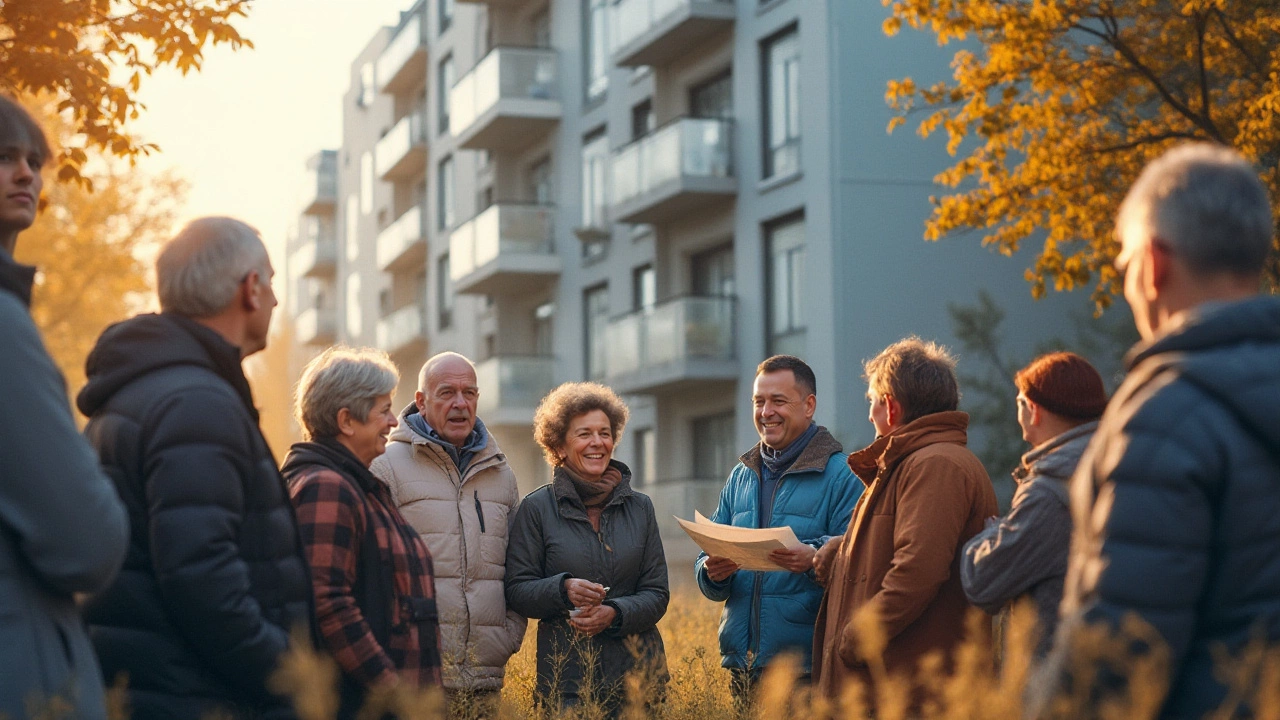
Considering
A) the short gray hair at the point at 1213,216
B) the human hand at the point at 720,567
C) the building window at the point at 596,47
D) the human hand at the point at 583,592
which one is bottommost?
the human hand at the point at 583,592

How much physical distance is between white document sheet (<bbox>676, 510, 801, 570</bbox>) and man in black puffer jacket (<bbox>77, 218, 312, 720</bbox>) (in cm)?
229

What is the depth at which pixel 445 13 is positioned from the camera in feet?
131

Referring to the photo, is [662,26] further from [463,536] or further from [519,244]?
[463,536]

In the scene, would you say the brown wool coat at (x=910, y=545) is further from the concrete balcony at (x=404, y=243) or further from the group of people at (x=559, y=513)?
the concrete balcony at (x=404, y=243)

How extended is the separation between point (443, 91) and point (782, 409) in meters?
34.7

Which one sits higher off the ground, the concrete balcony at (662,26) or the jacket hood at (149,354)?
the concrete balcony at (662,26)

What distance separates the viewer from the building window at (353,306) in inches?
1919

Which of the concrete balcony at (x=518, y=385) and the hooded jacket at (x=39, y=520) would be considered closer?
the hooded jacket at (x=39, y=520)

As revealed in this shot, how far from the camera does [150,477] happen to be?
10.8 feet

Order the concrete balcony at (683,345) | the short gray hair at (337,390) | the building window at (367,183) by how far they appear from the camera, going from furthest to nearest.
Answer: the building window at (367,183) → the concrete balcony at (683,345) → the short gray hair at (337,390)

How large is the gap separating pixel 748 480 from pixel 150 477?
3.56 meters

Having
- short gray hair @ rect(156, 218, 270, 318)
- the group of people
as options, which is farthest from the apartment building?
short gray hair @ rect(156, 218, 270, 318)

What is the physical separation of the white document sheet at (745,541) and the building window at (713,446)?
18.7 m

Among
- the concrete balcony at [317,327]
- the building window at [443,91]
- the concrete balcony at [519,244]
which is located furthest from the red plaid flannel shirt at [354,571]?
the concrete balcony at [317,327]
